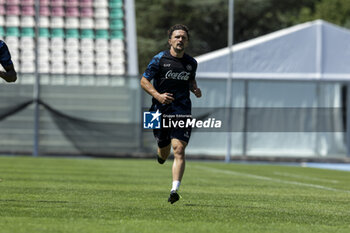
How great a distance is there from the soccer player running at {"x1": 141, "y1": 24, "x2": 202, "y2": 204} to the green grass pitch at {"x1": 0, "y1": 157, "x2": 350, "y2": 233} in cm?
71

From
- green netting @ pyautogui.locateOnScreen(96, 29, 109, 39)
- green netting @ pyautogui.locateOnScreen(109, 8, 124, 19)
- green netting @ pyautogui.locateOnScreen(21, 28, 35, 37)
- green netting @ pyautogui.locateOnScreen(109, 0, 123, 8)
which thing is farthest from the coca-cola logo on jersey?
green netting @ pyautogui.locateOnScreen(109, 0, 123, 8)

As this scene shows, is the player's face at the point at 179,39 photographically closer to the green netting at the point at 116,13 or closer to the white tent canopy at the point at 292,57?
the white tent canopy at the point at 292,57

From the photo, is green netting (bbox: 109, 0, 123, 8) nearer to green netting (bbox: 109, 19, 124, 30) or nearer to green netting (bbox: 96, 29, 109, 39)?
green netting (bbox: 109, 19, 124, 30)

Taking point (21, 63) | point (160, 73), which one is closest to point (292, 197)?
point (160, 73)

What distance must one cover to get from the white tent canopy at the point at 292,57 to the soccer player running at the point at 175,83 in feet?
54.4

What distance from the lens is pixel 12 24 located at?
3331cm

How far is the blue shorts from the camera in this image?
9062 mm

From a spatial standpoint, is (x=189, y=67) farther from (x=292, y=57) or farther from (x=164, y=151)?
(x=292, y=57)

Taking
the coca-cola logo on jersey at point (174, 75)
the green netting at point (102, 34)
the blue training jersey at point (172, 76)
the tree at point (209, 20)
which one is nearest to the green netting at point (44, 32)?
the green netting at point (102, 34)

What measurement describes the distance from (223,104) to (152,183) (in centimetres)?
1168

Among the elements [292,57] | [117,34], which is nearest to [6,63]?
[292,57]

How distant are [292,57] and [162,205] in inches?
719

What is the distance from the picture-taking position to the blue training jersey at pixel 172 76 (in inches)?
361

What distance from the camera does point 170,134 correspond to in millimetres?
9227
